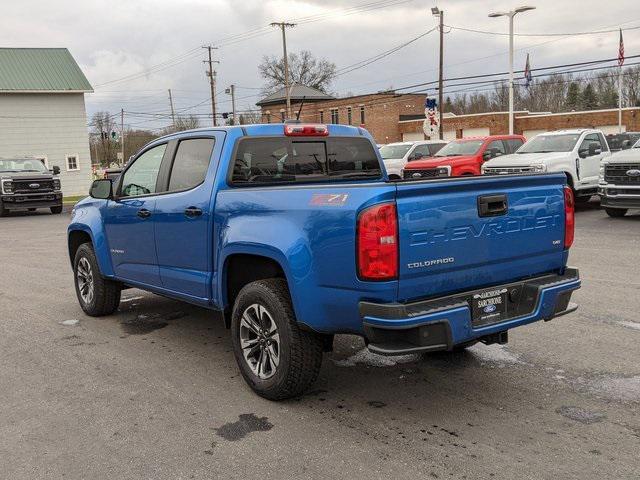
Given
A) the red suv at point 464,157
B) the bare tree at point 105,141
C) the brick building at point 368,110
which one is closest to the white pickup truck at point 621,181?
the red suv at point 464,157

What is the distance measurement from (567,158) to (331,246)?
42.2 feet

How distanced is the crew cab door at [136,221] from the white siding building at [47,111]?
3448cm

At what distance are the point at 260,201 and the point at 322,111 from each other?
7080 centimetres

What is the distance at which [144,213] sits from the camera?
545 cm

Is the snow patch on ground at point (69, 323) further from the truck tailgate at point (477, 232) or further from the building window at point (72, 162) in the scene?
the building window at point (72, 162)

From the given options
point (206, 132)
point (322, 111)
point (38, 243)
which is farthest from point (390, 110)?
point (206, 132)

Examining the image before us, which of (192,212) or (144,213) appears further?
(144,213)

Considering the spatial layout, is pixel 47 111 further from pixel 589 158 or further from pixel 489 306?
pixel 489 306

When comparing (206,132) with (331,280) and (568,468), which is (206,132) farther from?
(568,468)

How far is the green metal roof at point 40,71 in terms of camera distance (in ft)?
120

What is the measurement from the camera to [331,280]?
3643 millimetres

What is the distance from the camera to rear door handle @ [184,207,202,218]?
4.72 meters

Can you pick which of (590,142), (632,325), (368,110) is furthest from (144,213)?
(368,110)

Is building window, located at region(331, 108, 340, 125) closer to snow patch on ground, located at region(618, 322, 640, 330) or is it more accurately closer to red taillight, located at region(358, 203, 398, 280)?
snow patch on ground, located at region(618, 322, 640, 330)
